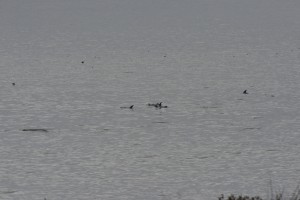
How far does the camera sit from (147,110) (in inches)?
635

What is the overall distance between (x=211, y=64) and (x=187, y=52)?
A: 2.31 meters

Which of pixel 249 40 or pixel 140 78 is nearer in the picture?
pixel 140 78

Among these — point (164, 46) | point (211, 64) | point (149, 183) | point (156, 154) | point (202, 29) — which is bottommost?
point (149, 183)

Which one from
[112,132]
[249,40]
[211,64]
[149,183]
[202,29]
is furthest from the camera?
[202,29]

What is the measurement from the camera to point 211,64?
22.5 m

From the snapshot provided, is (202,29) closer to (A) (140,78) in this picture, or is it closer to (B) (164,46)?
(B) (164,46)

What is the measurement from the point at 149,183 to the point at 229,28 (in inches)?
801

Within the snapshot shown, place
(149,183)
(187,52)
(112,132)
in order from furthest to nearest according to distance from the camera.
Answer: (187,52)
(112,132)
(149,183)

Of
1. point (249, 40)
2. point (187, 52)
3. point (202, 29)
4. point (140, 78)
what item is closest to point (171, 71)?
point (140, 78)

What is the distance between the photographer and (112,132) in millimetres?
14312

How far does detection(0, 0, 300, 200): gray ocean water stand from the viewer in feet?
37.6

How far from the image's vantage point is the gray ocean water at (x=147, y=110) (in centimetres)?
1147

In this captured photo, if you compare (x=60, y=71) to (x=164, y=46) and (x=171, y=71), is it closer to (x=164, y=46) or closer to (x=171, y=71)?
(x=171, y=71)

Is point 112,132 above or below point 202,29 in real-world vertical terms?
below
